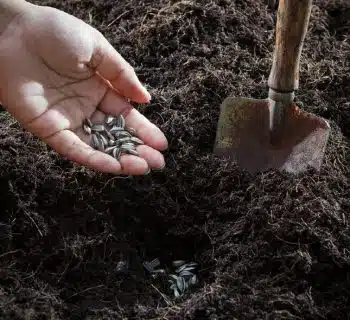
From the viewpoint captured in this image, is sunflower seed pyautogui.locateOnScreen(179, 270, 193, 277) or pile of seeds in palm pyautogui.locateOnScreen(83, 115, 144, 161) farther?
pile of seeds in palm pyautogui.locateOnScreen(83, 115, 144, 161)

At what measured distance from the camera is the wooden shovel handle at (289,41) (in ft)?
6.03

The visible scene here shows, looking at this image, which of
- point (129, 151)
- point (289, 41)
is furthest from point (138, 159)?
point (289, 41)

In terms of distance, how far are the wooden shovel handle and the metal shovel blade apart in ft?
0.39

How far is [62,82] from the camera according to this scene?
2.11 m

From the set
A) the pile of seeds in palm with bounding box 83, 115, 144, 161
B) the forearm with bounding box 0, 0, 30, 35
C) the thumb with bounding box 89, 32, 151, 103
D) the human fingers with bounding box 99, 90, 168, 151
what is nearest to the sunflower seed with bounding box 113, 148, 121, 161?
the pile of seeds in palm with bounding box 83, 115, 144, 161

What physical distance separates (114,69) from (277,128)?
2.02 ft

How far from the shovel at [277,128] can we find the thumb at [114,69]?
34 centimetres

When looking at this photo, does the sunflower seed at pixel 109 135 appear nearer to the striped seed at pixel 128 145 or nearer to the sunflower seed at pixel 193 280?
the striped seed at pixel 128 145

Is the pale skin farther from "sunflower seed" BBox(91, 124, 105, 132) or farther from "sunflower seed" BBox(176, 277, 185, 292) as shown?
"sunflower seed" BBox(176, 277, 185, 292)

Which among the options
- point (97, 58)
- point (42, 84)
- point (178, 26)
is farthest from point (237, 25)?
point (42, 84)

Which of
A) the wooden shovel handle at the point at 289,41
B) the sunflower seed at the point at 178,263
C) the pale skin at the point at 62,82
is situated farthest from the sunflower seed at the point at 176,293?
the wooden shovel handle at the point at 289,41

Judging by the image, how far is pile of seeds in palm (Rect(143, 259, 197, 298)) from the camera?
1.90 m

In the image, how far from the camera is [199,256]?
1.97 metres

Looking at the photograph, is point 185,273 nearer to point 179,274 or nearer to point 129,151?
point 179,274
